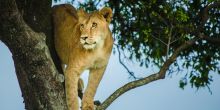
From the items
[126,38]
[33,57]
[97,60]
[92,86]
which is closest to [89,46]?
[97,60]

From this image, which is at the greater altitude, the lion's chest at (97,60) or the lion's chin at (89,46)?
the lion's chin at (89,46)

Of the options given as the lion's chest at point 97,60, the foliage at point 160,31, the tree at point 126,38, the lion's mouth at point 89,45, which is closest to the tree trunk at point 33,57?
the tree at point 126,38

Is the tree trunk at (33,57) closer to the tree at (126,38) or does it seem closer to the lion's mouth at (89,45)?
the tree at (126,38)

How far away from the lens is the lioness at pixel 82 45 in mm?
6457

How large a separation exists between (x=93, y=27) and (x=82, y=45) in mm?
296

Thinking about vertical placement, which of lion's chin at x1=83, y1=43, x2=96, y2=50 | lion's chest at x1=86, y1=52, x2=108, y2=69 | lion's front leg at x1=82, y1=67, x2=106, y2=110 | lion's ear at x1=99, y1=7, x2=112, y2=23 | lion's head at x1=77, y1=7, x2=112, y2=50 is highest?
lion's ear at x1=99, y1=7, x2=112, y2=23

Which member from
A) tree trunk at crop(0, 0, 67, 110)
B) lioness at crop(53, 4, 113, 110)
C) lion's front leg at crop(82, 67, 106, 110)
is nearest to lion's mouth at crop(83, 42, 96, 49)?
lioness at crop(53, 4, 113, 110)

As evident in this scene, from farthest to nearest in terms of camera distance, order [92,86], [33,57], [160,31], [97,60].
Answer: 1. [160,31]
2. [92,86]
3. [97,60]
4. [33,57]

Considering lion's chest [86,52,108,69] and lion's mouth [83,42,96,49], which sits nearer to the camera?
lion's mouth [83,42,96,49]

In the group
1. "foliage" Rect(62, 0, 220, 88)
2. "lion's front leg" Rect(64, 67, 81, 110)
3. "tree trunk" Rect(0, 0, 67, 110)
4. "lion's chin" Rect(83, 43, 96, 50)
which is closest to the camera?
"tree trunk" Rect(0, 0, 67, 110)

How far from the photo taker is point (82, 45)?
21.8ft

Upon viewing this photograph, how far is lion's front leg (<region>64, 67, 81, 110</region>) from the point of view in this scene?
6391 millimetres

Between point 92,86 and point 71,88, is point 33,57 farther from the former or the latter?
point 92,86

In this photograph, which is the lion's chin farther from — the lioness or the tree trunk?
the tree trunk
